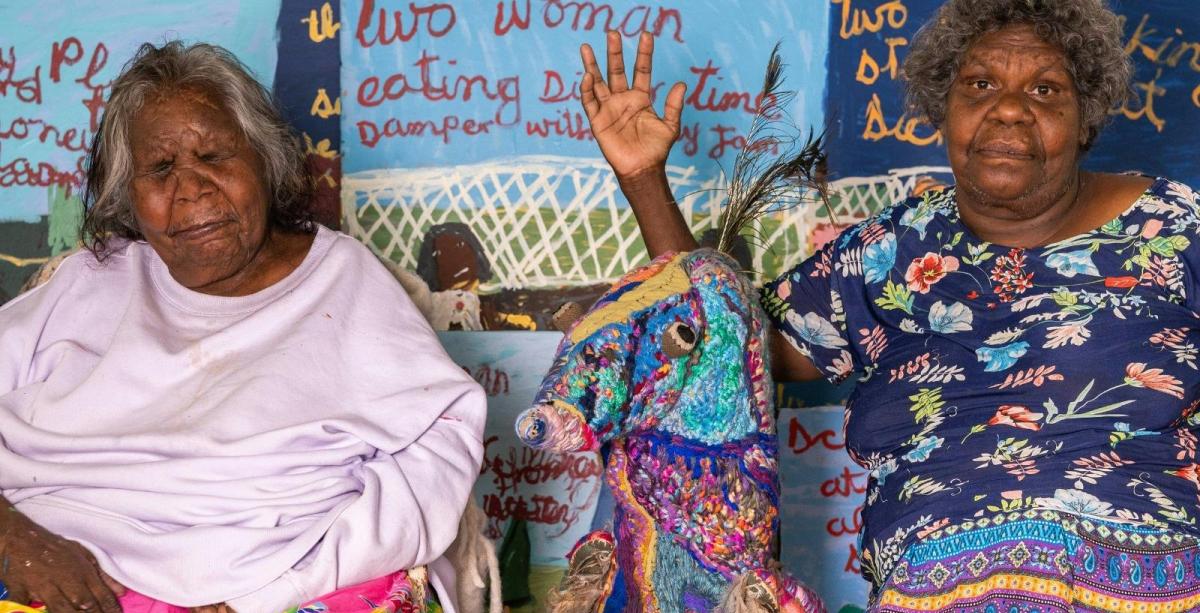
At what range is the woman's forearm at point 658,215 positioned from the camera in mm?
2836

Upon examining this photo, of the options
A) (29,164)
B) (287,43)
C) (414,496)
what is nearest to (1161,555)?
(414,496)

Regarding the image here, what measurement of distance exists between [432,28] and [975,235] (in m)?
1.94

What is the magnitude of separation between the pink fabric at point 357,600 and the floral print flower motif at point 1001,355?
50.8 inches

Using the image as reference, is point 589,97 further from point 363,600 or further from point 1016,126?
point 363,600

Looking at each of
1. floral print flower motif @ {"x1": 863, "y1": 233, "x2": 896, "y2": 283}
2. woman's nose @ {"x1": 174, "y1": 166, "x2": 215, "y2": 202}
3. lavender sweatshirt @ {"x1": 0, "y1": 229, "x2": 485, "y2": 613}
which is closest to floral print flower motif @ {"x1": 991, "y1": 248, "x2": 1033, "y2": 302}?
floral print flower motif @ {"x1": 863, "y1": 233, "x2": 896, "y2": 283}

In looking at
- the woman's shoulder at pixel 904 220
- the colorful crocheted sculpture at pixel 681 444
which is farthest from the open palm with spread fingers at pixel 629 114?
the woman's shoulder at pixel 904 220

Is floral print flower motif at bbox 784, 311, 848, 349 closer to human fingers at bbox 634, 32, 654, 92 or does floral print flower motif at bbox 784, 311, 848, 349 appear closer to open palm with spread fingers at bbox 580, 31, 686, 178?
open palm with spread fingers at bbox 580, 31, 686, 178

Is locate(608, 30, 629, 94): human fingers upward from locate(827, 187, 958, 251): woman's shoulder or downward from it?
upward

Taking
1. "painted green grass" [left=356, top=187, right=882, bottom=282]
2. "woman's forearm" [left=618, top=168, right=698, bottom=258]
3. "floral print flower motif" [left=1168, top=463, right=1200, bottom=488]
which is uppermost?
"woman's forearm" [left=618, top=168, right=698, bottom=258]

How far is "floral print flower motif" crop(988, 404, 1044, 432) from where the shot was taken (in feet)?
8.43

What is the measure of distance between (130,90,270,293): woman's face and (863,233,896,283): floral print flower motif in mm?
1374

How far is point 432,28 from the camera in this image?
3.99 m

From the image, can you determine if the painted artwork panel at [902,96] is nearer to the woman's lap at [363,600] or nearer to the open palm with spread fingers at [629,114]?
the open palm with spread fingers at [629,114]

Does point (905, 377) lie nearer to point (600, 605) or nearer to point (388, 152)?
point (600, 605)
